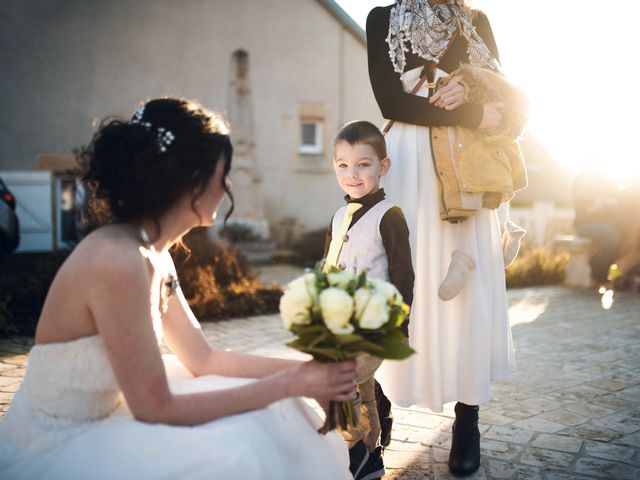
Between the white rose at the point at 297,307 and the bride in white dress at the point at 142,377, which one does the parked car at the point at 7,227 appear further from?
the white rose at the point at 297,307

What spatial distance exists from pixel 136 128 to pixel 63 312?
2.15ft

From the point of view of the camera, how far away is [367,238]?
284cm

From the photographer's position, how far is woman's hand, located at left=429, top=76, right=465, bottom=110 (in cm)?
289

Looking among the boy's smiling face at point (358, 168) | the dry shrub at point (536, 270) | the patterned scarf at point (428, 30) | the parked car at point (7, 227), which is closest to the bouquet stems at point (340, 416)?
the boy's smiling face at point (358, 168)

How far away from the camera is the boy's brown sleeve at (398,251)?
2736mm

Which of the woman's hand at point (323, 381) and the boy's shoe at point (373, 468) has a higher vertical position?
the woman's hand at point (323, 381)

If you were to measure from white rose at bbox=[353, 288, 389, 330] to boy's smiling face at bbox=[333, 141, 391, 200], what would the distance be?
3.44 ft

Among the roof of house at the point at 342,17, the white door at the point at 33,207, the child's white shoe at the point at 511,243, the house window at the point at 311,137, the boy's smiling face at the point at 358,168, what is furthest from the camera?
the house window at the point at 311,137

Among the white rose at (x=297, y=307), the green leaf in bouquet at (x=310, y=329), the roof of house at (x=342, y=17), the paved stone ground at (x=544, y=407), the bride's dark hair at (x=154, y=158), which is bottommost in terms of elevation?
the paved stone ground at (x=544, y=407)

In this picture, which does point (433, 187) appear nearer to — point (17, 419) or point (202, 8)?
point (17, 419)

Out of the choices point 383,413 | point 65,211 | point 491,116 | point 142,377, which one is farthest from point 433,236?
point 65,211

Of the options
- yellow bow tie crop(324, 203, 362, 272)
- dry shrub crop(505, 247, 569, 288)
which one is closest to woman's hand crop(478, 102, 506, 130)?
yellow bow tie crop(324, 203, 362, 272)

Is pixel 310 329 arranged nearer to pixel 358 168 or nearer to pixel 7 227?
pixel 358 168

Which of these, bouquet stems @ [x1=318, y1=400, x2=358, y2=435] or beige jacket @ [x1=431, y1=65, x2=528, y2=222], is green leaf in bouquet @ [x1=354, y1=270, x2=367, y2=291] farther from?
beige jacket @ [x1=431, y1=65, x2=528, y2=222]
